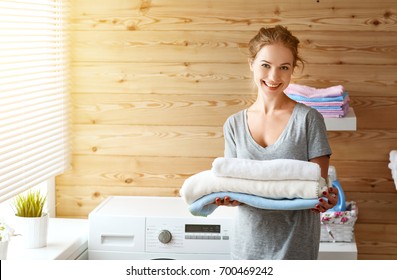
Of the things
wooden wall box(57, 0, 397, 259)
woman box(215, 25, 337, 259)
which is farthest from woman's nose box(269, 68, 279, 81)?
wooden wall box(57, 0, 397, 259)

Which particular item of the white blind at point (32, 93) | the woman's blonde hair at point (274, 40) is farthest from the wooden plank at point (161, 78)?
the woman's blonde hair at point (274, 40)

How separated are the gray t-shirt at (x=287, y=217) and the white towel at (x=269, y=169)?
0.10 m

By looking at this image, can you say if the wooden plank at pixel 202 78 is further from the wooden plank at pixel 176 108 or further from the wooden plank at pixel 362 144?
the wooden plank at pixel 362 144

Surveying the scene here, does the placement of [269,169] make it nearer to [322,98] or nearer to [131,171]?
[322,98]

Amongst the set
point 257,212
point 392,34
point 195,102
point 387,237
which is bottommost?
point 387,237

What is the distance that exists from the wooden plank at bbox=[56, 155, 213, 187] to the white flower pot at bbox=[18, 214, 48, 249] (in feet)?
2.14

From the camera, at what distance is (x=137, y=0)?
11.5 ft

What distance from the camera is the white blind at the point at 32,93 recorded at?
115 inches

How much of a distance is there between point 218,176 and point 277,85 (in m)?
0.37

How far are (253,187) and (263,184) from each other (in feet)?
0.11

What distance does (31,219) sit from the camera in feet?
9.73
